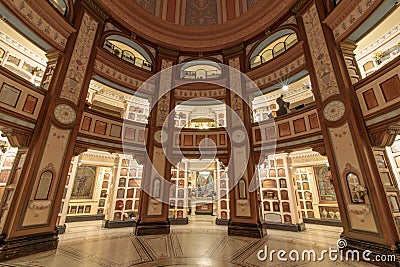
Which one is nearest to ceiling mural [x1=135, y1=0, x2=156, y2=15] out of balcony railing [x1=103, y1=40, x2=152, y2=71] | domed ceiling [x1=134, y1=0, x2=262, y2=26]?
domed ceiling [x1=134, y1=0, x2=262, y2=26]

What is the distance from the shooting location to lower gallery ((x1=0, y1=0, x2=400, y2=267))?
191 inches

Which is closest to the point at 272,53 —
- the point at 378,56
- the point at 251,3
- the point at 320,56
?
the point at 251,3

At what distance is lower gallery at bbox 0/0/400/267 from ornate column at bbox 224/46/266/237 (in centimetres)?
5

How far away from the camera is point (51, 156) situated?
222 inches

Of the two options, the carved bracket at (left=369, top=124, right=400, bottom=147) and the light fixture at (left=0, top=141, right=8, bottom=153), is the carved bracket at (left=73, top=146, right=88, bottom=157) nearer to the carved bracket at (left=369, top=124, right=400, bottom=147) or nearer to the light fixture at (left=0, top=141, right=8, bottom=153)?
the light fixture at (left=0, top=141, right=8, bottom=153)

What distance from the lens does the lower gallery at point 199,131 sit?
4848mm

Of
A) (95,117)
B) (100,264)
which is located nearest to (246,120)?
(95,117)

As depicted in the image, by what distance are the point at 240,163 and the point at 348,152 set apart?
3802 mm

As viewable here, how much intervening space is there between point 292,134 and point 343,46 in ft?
10.6

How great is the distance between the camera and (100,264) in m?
4.31

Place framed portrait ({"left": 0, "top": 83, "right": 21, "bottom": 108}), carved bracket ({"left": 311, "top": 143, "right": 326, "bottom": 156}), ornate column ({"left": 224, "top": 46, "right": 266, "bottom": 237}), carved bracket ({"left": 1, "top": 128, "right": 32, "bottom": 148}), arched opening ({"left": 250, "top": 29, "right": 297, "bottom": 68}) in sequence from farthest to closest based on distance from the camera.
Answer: arched opening ({"left": 250, "top": 29, "right": 297, "bottom": 68}) → ornate column ({"left": 224, "top": 46, "right": 266, "bottom": 237}) → carved bracket ({"left": 311, "top": 143, "right": 326, "bottom": 156}) → carved bracket ({"left": 1, "top": 128, "right": 32, "bottom": 148}) → framed portrait ({"left": 0, "top": 83, "right": 21, "bottom": 108})

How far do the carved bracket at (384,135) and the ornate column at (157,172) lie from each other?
7072mm

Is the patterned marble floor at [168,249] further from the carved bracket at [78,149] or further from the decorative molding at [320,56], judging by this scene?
the decorative molding at [320,56]

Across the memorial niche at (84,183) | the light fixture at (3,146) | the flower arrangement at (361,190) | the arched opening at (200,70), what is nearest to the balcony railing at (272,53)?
the arched opening at (200,70)
